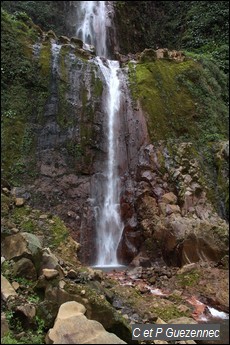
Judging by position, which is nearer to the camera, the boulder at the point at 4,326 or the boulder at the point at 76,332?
the boulder at the point at 76,332

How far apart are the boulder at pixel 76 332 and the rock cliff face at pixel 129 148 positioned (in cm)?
542

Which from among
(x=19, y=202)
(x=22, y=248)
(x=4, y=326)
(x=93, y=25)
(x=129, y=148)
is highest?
(x=93, y=25)

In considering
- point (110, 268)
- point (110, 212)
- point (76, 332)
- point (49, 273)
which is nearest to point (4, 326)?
point (76, 332)

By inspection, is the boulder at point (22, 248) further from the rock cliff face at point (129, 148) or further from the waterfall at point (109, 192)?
the waterfall at point (109, 192)

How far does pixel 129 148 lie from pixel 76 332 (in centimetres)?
838

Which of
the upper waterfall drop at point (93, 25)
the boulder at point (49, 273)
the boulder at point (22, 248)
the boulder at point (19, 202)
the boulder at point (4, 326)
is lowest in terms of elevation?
the boulder at point (4, 326)

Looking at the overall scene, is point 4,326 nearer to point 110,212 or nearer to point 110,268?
Result: point 110,268

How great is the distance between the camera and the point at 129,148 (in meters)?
12.2

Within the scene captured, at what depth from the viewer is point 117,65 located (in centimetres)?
1489

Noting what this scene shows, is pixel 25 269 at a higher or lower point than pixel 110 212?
lower

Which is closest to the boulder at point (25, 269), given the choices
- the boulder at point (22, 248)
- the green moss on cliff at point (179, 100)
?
the boulder at point (22, 248)

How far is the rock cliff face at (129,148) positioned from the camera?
10.2m

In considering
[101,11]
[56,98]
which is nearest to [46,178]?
[56,98]

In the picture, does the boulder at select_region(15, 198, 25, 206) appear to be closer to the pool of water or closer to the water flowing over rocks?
the water flowing over rocks
